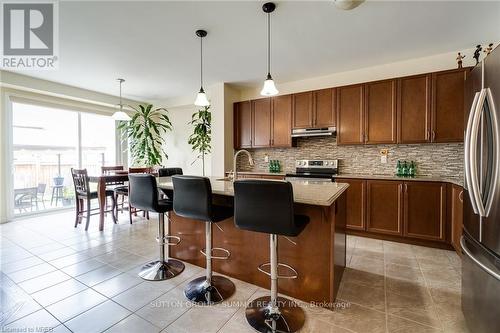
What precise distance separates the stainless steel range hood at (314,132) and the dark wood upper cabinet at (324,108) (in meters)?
0.07

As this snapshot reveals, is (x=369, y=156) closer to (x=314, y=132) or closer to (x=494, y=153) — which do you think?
(x=314, y=132)

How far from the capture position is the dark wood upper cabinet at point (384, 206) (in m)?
3.03

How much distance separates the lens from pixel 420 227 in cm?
292

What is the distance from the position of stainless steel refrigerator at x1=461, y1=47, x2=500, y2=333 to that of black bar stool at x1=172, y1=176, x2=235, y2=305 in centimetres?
160

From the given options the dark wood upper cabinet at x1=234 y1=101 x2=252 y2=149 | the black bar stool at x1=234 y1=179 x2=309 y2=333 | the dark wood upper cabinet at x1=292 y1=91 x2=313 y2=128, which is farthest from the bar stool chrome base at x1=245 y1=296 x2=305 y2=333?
the dark wood upper cabinet at x1=234 y1=101 x2=252 y2=149

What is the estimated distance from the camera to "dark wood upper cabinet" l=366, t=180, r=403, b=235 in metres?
3.03

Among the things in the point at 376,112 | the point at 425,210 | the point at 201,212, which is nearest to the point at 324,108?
the point at 376,112

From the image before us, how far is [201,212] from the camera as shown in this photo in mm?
1746

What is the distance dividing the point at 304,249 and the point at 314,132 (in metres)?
2.43

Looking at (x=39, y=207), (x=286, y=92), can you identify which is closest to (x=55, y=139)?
(x=39, y=207)

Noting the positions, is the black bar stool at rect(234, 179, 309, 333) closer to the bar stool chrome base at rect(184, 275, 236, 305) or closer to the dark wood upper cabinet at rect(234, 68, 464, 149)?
the bar stool chrome base at rect(184, 275, 236, 305)

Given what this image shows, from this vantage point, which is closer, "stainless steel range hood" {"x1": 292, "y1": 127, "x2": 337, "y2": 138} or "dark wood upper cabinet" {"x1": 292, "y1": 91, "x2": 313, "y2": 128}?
"stainless steel range hood" {"x1": 292, "y1": 127, "x2": 337, "y2": 138}

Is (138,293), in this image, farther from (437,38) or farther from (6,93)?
(6,93)

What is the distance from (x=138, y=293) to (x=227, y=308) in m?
0.81
